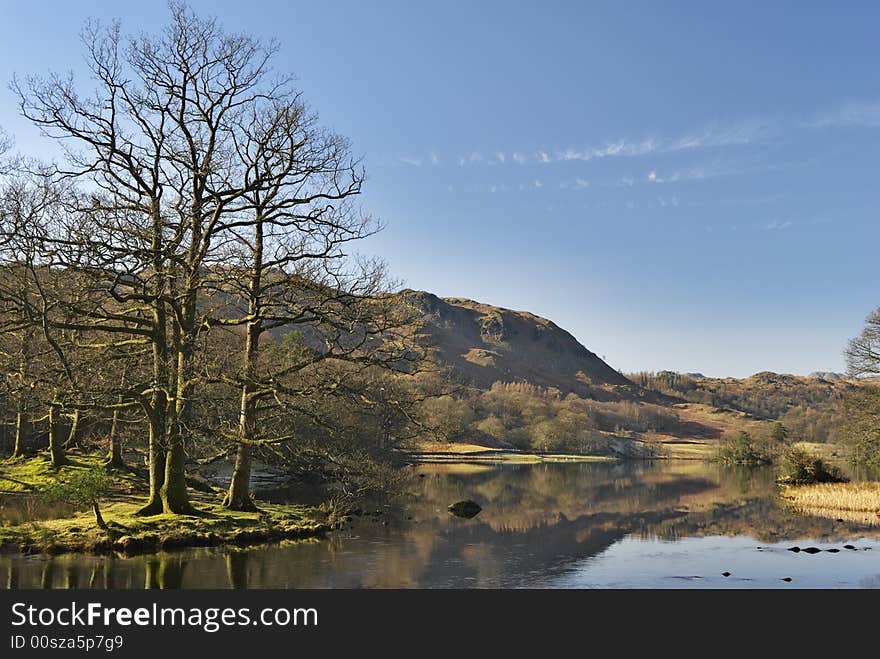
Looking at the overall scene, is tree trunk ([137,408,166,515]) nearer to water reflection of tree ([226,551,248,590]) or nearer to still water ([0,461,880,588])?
still water ([0,461,880,588])

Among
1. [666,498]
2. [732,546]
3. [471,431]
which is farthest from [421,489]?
[471,431]

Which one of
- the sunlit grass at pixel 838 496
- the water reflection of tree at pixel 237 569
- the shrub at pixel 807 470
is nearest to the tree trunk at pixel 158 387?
the water reflection of tree at pixel 237 569

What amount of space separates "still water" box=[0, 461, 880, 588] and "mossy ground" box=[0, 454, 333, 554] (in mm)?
1058

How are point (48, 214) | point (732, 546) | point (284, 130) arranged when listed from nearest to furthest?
point (48, 214), point (284, 130), point (732, 546)

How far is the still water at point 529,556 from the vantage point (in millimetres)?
20016

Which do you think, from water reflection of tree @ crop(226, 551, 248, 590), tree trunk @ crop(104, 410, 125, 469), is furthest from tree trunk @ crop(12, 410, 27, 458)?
water reflection of tree @ crop(226, 551, 248, 590)

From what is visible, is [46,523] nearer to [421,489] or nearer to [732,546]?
[732,546]

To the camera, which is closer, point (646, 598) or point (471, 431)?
point (646, 598)

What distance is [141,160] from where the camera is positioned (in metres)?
25.2

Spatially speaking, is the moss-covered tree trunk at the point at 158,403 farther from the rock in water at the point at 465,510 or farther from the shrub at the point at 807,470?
the shrub at the point at 807,470

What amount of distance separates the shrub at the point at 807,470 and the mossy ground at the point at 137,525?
142 feet

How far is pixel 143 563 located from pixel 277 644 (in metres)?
10.1

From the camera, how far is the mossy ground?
2241 cm

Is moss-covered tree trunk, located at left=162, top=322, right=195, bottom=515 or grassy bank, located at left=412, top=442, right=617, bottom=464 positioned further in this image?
grassy bank, located at left=412, top=442, right=617, bottom=464
